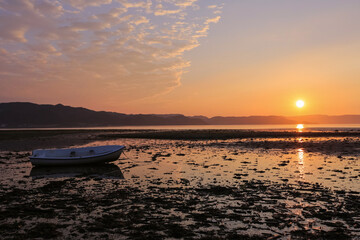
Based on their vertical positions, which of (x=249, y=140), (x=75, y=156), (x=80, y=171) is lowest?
(x=80, y=171)

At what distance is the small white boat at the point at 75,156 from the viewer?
2131 cm

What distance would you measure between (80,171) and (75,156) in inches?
163

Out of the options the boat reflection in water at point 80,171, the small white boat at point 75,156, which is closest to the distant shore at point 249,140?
the small white boat at point 75,156

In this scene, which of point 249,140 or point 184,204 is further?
point 249,140

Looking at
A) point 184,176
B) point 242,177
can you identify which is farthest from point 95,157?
point 242,177

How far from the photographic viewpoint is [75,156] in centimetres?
2373

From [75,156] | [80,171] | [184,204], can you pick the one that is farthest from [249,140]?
[184,204]

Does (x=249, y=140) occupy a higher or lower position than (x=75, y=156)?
lower

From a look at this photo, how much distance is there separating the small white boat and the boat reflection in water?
472 mm

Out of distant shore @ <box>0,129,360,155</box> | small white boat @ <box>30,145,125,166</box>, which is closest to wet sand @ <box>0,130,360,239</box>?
small white boat @ <box>30,145,125,166</box>

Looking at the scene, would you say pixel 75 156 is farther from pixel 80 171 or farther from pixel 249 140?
pixel 249 140

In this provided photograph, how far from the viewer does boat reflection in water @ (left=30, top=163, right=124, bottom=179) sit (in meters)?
18.2

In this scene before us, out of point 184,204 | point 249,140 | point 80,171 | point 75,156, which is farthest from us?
point 249,140

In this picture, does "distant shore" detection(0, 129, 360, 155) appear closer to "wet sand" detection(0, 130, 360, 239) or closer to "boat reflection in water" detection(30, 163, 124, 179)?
"wet sand" detection(0, 130, 360, 239)
